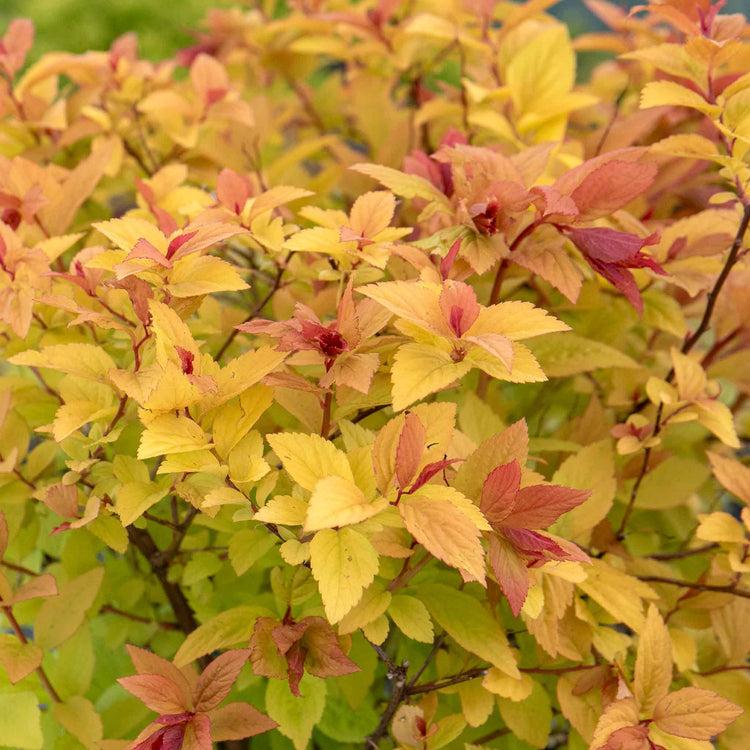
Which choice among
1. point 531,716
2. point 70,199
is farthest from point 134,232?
point 531,716

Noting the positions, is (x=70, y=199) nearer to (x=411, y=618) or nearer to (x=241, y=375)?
(x=241, y=375)

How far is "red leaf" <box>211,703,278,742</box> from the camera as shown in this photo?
0.61 m

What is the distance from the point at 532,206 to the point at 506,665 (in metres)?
0.41

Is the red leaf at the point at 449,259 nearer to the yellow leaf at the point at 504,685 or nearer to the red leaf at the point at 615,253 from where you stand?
the red leaf at the point at 615,253

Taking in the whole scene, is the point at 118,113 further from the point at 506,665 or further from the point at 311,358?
the point at 506,665

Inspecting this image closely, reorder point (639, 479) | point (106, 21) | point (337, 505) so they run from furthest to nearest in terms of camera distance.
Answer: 1. point (106, 21)
2. point (639, 479)
3. point (337, 505)

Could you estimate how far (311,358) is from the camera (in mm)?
597

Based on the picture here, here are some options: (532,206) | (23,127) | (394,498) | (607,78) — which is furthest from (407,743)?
(607,78)

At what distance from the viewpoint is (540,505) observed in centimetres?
55

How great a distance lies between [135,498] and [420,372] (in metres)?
0.25

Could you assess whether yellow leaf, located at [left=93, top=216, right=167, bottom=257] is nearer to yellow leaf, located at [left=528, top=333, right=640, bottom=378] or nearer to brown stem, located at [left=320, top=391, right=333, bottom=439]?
brown stem, located at [left=320, top=391, right=333, bottom=439]

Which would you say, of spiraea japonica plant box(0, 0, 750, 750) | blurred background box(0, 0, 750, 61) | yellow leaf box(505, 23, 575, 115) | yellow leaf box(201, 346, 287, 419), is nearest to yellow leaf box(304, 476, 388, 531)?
spiraea japonica plant box(0, 0, 750, 750)

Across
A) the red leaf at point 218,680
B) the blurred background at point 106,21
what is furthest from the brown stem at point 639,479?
the blurred background at point 106,21

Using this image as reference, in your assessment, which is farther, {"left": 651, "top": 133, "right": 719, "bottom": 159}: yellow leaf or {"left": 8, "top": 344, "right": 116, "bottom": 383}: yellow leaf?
{"left": 651, "top": 133, "right": 719, "bottom": 159}: yellow leaf
